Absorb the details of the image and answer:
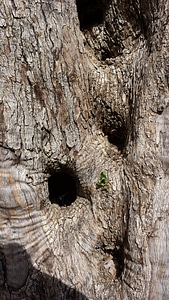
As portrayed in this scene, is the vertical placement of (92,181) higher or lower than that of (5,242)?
higher

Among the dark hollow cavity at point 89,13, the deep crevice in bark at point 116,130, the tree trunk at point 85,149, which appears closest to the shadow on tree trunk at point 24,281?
the tree trunk at point 85,149

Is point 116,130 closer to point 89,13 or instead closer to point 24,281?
point 89,13

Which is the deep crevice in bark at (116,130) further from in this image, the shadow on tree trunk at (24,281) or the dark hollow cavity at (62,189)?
the shadow on tree trunk at (24,281)

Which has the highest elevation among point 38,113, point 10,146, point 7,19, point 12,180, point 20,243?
point 7,19

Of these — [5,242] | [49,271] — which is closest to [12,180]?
[5,242]

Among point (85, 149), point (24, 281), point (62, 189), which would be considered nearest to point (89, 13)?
point (85, 149)

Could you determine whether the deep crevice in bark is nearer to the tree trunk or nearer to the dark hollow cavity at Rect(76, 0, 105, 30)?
the tree trunk

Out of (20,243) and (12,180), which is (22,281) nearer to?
(20,243)
